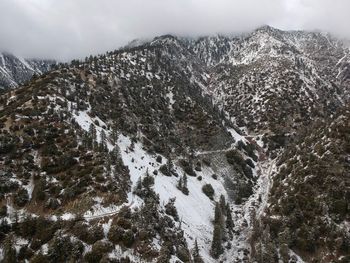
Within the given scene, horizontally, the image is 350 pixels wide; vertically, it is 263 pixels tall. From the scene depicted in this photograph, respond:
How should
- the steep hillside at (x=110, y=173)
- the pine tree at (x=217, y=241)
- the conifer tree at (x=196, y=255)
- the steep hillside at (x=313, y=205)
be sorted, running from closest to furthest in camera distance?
the steep hillside at (x=110, y=173)
the conifer tree at (x=196, y=255)
the steep hillside at (x=313, y=205)
the pine tree at (x=217, y=241)

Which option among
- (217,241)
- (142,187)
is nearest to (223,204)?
(217,241)

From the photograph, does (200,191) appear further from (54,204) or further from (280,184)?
(54,204)

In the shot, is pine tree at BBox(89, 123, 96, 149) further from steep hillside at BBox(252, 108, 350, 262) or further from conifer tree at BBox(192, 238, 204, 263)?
steep hillside at BBox(252, 108, 350, 262)

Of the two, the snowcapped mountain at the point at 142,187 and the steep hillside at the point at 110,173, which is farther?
the snowcapped mountain at the point at 142,187

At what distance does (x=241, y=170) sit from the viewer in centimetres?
14675

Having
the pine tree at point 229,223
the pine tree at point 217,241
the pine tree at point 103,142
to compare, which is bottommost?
the pine tree at point 217,241

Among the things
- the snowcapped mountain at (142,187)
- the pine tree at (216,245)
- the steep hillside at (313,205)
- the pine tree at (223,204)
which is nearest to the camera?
the snowcapped mountain at (142,187)

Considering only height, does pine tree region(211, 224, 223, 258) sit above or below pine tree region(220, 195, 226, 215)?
below

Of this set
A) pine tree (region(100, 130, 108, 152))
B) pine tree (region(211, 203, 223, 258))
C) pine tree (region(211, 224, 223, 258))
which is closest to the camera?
pine tree (region(211, 224, 223, 258))

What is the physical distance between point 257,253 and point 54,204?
166 ft

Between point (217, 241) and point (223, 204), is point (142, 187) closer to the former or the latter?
point (217, 241)

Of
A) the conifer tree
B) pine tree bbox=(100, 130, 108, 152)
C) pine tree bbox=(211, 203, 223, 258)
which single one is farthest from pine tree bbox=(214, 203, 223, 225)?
pine tree bbox=(100, 130, 108, 152)

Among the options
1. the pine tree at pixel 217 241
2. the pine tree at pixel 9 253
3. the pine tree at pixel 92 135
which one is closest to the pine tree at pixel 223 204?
the pine tree at pixel 217 241

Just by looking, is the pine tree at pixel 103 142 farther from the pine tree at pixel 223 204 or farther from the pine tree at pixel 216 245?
the pine tree at pixel 223 204
